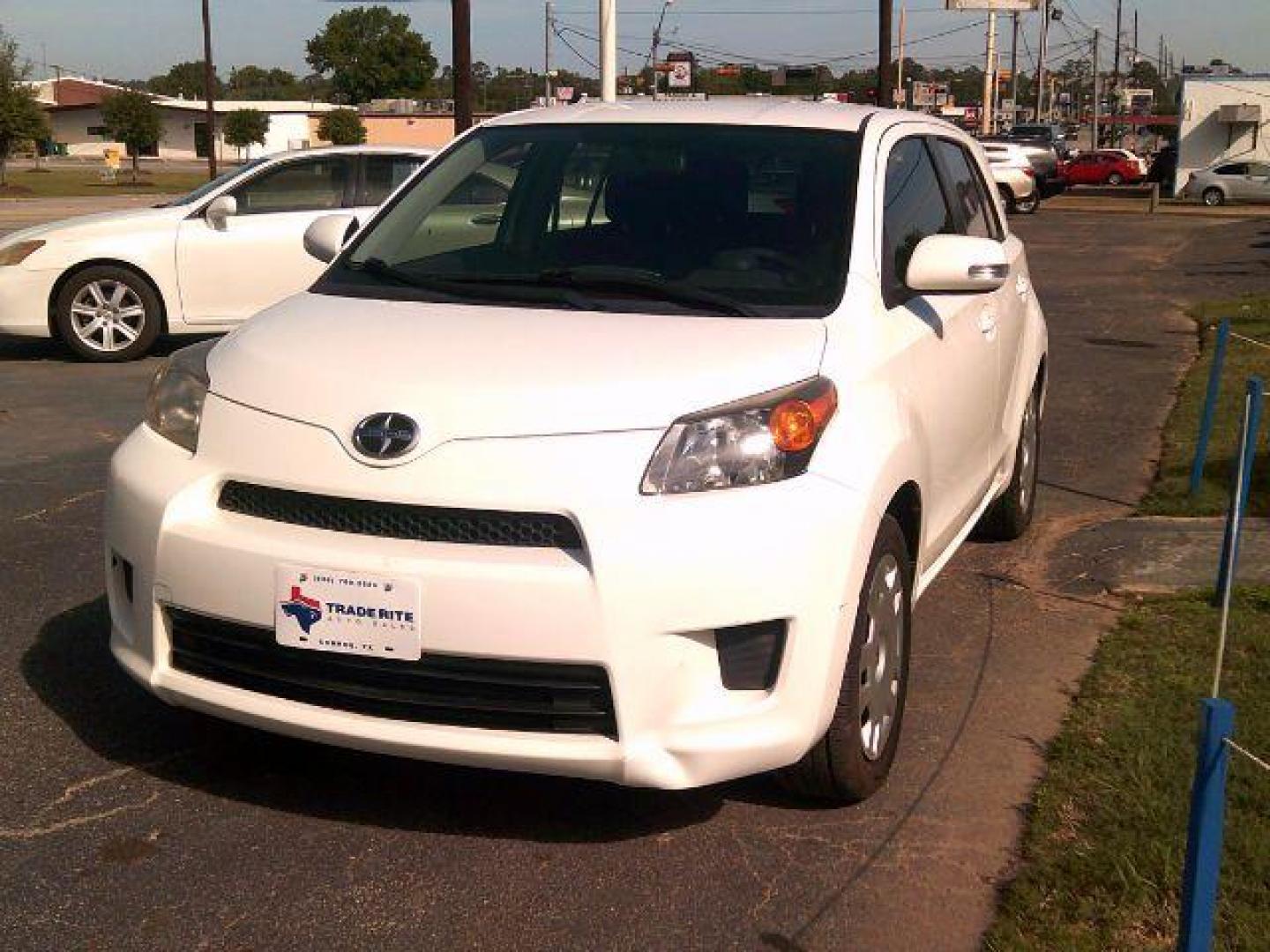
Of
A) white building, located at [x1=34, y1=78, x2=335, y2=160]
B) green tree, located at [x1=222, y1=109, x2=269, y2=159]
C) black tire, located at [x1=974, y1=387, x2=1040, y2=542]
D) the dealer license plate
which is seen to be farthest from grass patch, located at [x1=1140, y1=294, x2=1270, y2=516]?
white building, located at [x1=34, y1=78, x2=335, y2=160]

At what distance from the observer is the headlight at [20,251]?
11.1 meters

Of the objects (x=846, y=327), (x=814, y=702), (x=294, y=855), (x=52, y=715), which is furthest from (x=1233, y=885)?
(x=52, y=715)

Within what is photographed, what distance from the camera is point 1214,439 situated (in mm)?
8508

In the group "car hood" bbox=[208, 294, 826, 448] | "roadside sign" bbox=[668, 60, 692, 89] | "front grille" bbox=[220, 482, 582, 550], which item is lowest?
"front grille" bbox=[220, 482, 582, 550]

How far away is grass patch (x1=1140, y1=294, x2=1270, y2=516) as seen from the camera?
22.8 feet

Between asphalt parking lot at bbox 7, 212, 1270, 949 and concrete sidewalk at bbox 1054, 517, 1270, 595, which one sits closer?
asphalt parking lot at bbox 7, 212, 1270, 949

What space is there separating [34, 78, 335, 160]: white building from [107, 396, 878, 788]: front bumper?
293 feet

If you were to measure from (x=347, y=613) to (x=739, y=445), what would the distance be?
37.1 inches

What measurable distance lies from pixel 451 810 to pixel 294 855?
420 millimetres

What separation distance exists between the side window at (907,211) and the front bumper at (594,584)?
107 centimetres

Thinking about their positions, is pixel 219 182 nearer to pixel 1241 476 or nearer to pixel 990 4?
pixel 1241 476

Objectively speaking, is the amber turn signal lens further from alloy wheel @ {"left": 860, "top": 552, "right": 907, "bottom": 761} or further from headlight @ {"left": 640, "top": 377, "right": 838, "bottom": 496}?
alloy wheel @ {"left": 860, "top": 552, "right": 907, "bottom": 761}

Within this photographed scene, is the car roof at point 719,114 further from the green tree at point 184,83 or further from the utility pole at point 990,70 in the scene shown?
the green tree at point 184,83

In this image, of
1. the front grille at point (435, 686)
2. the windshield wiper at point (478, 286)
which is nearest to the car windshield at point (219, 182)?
→ the windshield wiper at point (478, 286)
